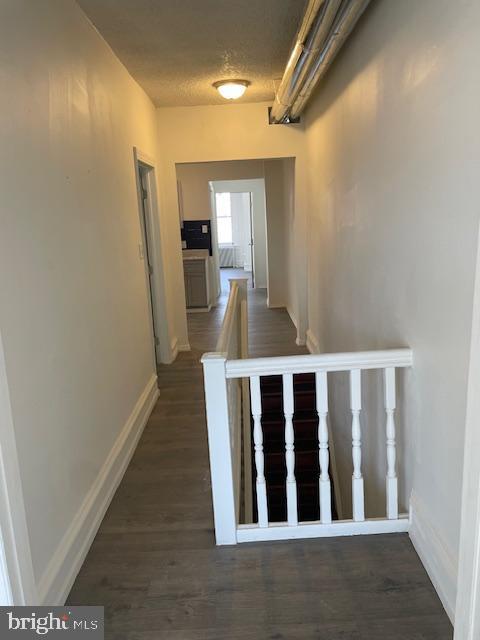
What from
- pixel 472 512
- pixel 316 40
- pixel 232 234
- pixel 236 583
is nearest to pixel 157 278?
pixel 316 40

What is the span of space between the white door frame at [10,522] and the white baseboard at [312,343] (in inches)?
145

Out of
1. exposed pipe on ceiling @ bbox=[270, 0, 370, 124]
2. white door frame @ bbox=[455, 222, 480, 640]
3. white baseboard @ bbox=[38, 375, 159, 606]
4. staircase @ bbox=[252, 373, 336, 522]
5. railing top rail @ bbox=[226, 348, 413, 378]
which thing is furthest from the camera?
staircase @ bbox=[252, 373, 336, 522]

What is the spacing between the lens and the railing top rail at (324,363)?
1.94m

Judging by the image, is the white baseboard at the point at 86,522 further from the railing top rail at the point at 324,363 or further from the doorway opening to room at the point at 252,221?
the doorway opening to room at the point at 252,221

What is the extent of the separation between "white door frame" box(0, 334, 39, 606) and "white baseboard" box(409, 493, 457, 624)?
1.35 metres

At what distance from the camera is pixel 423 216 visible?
5.90ft

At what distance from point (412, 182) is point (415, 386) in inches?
31.8

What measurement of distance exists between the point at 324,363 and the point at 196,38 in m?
2.35

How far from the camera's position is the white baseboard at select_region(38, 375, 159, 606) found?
1.78 metres

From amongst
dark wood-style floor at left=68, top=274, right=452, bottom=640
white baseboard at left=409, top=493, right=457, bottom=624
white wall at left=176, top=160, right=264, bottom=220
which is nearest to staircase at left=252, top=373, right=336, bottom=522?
dark wood-style floor at left=68, top=274, right=452, bottom=640

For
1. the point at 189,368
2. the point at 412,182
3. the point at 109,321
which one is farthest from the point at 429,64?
the point at 189,368

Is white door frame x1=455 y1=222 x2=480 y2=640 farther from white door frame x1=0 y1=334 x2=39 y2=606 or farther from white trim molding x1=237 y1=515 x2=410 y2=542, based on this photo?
white door frame x1=0 y1=334 x2=39 y2=606

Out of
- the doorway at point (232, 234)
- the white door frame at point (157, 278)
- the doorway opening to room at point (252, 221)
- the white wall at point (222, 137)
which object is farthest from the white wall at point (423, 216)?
the doorway at point (232, 234)

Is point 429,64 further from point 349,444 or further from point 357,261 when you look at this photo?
point 349,444
